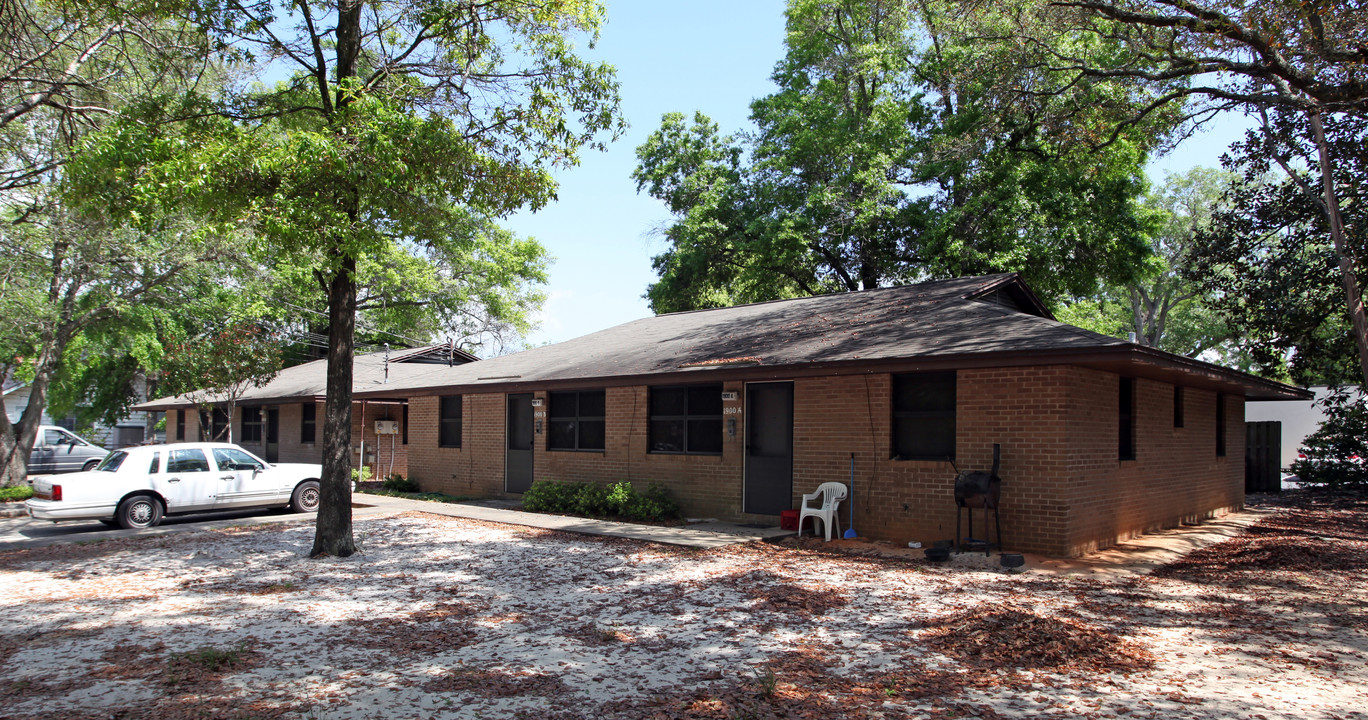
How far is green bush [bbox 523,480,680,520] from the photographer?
1435cm

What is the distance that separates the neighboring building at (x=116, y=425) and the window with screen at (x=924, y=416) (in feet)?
129

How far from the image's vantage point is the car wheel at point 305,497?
1617 centimetres

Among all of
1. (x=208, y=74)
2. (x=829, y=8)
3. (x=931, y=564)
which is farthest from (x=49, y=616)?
(x=829, y=8)

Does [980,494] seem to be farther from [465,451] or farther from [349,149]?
[465,451]

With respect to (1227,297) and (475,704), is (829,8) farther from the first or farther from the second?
(475,704)

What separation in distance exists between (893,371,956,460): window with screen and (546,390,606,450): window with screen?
652cm

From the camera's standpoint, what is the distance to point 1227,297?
65.2ft

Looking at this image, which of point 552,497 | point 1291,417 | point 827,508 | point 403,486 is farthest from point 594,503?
point 1291,417

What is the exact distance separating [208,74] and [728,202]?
16008 mm

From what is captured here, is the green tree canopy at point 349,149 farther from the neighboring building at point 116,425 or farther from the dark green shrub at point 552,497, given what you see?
the neighboring building at point 116,425

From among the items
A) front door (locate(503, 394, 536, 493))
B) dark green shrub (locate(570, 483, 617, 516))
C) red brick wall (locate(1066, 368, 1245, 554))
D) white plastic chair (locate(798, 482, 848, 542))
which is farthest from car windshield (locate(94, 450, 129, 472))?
red brick wall (locate(1066, 368, 1245, 554))

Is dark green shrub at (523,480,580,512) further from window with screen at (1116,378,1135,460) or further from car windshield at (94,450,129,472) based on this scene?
window with screen at (1116,378,1135,460)

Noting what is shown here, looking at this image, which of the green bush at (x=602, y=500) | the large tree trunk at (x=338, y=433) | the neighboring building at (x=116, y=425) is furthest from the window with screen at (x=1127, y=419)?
the neighboring building at (x=116, y=425)

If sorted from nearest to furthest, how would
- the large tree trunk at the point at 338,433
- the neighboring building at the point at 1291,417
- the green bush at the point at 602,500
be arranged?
the large tree trunk at the point at 338,433 → the green bush at the point at 602,500 → the neighboring building at the point at 1291,417
